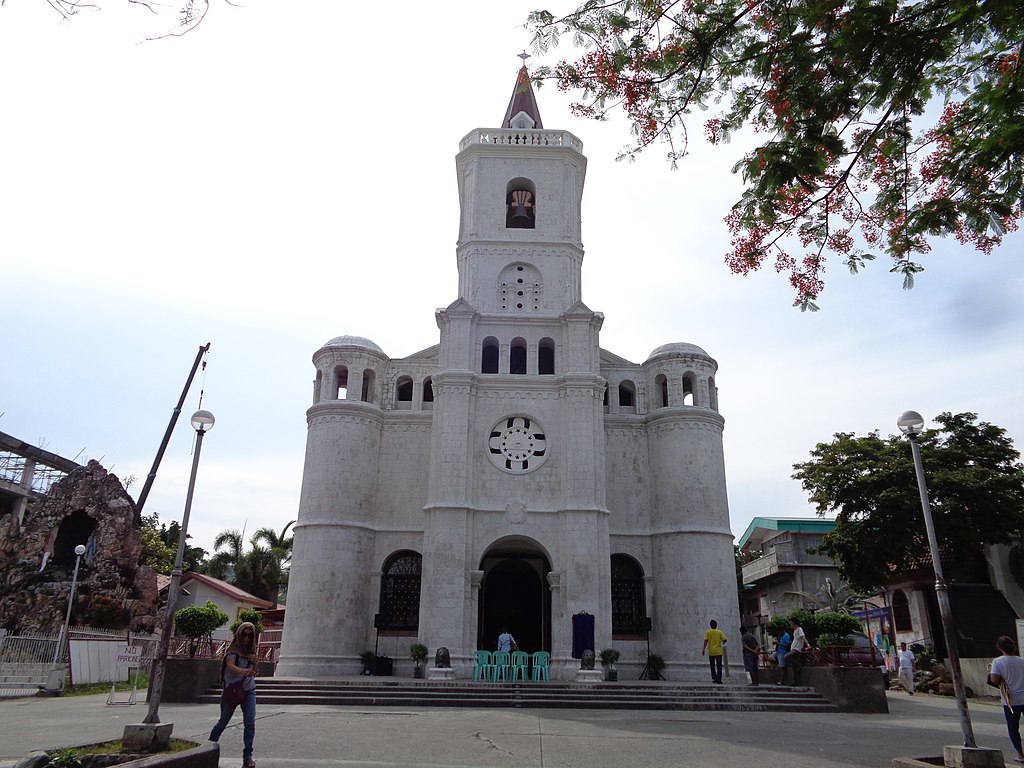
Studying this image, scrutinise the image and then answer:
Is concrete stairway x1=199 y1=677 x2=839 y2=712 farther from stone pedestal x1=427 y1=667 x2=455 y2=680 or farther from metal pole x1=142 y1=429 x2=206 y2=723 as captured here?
metal pole x1=142 y1=429 x2=206 y2=723

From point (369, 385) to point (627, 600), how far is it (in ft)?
39.3

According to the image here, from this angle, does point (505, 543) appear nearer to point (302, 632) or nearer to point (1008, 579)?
point (302, 632)

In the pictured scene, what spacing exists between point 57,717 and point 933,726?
635 inches

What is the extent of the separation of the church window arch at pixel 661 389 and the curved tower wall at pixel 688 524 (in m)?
0.30

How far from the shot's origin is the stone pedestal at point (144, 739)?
7840 mm

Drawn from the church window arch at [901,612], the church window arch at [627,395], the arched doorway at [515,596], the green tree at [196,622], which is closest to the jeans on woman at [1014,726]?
the arched doorway at [515,596]

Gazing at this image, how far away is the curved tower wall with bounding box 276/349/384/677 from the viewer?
23656 millimetres

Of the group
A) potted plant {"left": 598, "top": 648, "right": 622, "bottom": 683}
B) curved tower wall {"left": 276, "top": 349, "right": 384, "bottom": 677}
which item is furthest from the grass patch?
potted plant {"left": 598, "top": 648, "right": 622, "bottom": 683}

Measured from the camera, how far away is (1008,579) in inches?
1088

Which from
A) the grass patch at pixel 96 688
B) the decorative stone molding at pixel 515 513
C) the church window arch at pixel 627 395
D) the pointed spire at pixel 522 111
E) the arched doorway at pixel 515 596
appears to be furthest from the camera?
the pointed spire at pixel 522 111

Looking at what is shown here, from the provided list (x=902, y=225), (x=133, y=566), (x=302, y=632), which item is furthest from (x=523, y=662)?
(x=133, y=566)

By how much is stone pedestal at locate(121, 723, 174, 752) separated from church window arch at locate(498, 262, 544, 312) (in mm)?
21494

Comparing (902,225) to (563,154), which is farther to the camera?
(563,154)

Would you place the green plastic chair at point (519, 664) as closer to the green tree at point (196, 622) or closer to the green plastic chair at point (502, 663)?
the green plastic chair at point (502, 663)
